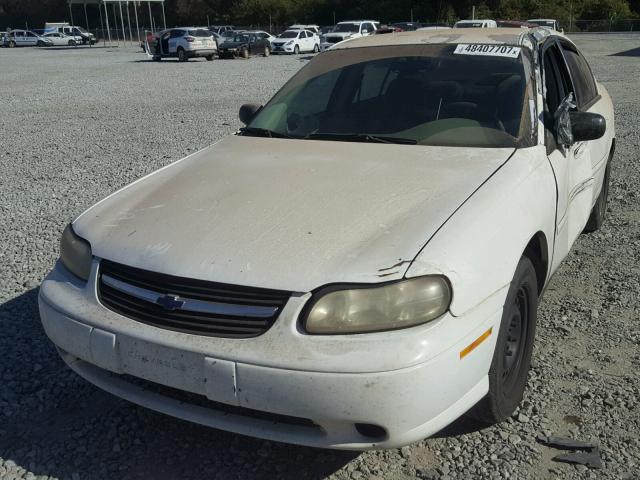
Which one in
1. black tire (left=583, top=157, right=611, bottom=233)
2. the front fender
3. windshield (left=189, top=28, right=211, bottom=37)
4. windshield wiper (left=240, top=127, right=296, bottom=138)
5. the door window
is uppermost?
the door window

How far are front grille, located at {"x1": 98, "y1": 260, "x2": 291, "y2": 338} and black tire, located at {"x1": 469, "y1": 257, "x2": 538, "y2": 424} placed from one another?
2.93 feet

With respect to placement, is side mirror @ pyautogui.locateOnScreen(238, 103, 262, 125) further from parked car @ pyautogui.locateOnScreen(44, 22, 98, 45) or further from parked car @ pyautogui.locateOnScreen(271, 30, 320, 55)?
parked car @ pyautogui.locateOnScreen(44, 22, 98, 45)

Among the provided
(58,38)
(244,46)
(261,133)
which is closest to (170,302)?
(261,133)

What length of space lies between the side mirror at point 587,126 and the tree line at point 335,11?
157 feet

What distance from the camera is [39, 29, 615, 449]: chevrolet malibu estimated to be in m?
2.30

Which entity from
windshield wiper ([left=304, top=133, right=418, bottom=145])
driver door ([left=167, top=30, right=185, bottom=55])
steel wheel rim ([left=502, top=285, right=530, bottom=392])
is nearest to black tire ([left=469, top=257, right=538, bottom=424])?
steel wheel rim ([left=502, top=285, right=530, bottom=392])

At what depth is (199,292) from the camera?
8.13 feet

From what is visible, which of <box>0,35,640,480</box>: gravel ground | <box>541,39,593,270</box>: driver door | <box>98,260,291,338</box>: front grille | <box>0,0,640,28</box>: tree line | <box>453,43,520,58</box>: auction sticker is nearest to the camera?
<box>98,260,291,338</box>: front grille

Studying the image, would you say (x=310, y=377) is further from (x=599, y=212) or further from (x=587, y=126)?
(x=599, y=212)

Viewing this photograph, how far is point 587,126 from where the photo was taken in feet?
11.7

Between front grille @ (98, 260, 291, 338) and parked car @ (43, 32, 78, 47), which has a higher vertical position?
front grille @ (98, 260, 291, 338)

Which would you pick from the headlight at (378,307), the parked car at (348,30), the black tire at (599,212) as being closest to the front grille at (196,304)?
the headlight at (378,307)

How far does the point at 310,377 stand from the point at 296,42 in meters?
36.5

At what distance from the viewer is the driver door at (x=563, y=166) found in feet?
11.5
